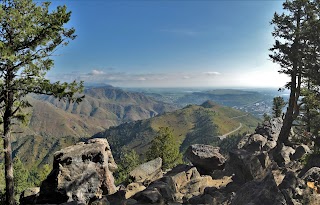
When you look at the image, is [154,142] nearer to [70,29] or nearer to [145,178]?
[145,178]

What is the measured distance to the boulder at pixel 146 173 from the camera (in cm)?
3329

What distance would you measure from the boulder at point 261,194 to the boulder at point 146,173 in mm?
16515

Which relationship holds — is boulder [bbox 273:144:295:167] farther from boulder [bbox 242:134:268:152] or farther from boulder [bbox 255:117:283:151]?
boulder [bbox 255:117:283:151]

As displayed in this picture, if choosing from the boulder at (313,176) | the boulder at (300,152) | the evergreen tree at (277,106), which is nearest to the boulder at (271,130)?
the boulder at (300,152)

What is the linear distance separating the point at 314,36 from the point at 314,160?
42.9 ft

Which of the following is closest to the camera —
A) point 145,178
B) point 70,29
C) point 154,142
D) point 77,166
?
point 70,29

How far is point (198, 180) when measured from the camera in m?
30.0

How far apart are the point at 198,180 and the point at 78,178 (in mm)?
13905

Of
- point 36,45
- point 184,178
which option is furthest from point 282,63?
point 36,45

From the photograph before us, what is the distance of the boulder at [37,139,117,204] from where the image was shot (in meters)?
23.9

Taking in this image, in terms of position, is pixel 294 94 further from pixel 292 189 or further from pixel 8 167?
pixel 8 167

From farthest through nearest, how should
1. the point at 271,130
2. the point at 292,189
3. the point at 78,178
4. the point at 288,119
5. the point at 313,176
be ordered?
the point at 271,130 → the point at 288,119 → the point at 78,178 → the point at 313,176 → the point at 292,189

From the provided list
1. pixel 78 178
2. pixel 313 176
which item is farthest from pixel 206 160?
pixel 78 178

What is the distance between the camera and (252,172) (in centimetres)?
2523
